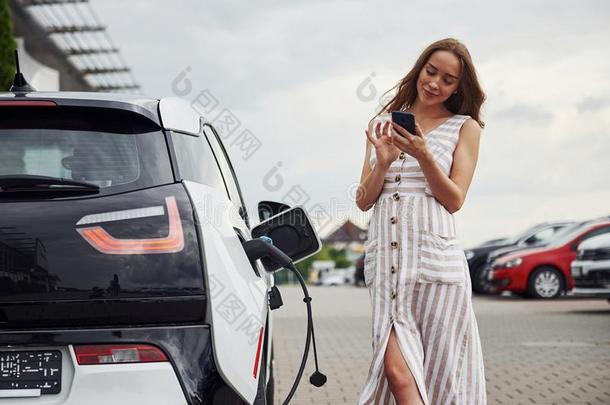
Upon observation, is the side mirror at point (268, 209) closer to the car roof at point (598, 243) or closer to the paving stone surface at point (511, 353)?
the paving stone surface at point (511, 353)

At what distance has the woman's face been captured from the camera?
3926mm

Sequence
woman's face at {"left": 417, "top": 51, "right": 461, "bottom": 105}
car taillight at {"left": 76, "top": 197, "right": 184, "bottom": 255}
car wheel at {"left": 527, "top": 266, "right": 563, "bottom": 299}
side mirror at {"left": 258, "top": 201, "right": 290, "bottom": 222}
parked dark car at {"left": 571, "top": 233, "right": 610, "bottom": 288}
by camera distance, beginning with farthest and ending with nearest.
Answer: car wheel at {"left": 527, "top": 266, "right": 563, "bottom": 299} → parked dark car at {"left": 571, "top": 233, "right": 610, "bottom": 288} → side mirror at {"left": 258, "top": 201, "right": 290, "bottom": 222} → woman's face at {"left": 417, "top": 51, "right": 461, "bottom": 105} → car taillight at {"left": 76, "top": 197, "right": 184, "bottom": 255}

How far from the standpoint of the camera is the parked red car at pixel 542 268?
18.0 m

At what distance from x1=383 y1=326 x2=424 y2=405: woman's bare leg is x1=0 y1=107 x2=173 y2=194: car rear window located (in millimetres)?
1168

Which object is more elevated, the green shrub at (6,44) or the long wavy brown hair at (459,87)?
the green shrub at (6,44)

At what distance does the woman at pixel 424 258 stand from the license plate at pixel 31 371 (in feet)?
4.39

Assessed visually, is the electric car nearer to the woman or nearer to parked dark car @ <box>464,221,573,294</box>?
the woman

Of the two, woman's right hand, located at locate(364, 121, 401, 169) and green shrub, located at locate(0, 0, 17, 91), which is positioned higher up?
green shrub, located at locate(0, 0, 17, 91)

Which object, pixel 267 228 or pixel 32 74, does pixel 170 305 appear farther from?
pixel 32 74

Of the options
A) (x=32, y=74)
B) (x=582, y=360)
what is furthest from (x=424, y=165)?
(x=32, y=74)

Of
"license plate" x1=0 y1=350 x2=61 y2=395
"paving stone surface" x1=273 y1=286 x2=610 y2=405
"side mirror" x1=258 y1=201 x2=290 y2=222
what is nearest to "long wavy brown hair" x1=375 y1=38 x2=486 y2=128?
"side mirror" x1=258 y1=201 x2=290 y2=222

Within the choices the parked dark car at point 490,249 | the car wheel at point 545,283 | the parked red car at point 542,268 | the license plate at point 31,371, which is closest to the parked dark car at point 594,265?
the parked red car at point 542,268

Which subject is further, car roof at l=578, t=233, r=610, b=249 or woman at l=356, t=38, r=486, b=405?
car roof at l=578, t=233, r=610, b=249

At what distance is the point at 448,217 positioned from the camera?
3.84 m
